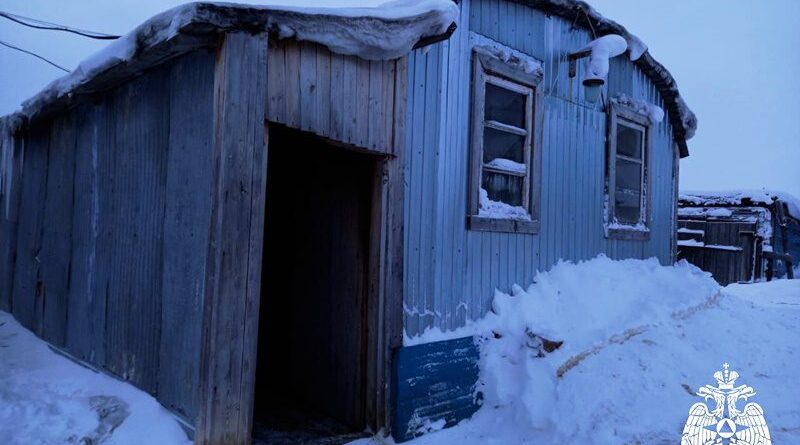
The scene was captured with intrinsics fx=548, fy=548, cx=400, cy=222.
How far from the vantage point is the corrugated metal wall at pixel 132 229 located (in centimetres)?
403

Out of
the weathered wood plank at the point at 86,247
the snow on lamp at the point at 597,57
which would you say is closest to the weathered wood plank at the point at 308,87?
the weathered wood plank at the point at 86,247

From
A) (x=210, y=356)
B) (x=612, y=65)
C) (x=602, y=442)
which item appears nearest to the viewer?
(x=210, y=356)

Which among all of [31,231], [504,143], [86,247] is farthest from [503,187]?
[31,231]

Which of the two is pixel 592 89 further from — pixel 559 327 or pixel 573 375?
pixel 573 375

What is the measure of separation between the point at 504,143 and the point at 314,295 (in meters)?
2.72

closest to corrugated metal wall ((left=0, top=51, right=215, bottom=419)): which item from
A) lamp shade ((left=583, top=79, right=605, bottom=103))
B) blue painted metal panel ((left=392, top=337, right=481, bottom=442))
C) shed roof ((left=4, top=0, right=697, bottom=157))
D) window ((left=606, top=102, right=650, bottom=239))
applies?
shed roof ((left=4, top=0, right=697, bottom=157))

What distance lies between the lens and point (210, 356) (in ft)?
11.9

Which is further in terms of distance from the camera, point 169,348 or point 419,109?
point 419,109

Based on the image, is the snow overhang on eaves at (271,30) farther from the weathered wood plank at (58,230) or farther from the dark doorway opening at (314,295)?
the weathered wood plank at (58,230)

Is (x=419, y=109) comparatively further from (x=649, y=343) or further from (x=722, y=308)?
(x=722, y=308)

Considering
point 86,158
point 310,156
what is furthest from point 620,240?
point 86,158

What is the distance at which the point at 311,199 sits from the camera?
617 centimetres

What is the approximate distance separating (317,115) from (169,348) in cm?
213

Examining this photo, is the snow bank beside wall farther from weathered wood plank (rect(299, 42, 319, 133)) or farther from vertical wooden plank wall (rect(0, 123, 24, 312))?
vertical wooden plank wall (rect(0, 123, 24, 312))
